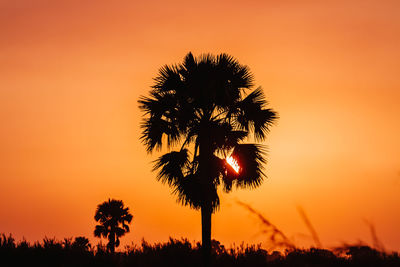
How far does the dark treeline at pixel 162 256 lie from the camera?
1605 centimetres

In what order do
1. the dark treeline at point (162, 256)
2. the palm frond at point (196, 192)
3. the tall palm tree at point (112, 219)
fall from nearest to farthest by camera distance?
the dark treeline at point (162, 256) → the palm frond at point (196, 192) → the tall palm tree at point (112, 219)

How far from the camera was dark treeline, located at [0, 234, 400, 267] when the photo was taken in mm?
16047

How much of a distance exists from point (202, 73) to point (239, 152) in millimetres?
3919

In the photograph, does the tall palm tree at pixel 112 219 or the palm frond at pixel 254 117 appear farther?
the tall palm tree at pixel 112 219

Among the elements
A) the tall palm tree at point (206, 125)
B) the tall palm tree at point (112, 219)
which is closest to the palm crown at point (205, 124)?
the tall palm tree at point (206, 125)

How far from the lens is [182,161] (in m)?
26.8

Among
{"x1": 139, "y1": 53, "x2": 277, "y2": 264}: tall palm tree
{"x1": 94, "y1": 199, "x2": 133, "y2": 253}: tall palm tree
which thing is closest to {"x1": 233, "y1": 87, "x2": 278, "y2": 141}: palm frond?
{"x1": 139, "y1": 53, "x2": 277, "y2": 264}: tall palm tree

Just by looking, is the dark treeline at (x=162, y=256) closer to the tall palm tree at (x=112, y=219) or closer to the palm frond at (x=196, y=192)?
the palm frond at (x=196, y=192)

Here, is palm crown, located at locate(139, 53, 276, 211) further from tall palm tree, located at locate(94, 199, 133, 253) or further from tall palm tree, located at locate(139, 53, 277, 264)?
tall palm tree, located at locate(94, 199, 133, 253)

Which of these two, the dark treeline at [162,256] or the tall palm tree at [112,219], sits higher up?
the tall palm tree at [112,219]

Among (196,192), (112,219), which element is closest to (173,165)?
(196,192)

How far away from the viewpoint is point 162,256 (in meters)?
17.6

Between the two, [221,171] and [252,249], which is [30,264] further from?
[221,171]

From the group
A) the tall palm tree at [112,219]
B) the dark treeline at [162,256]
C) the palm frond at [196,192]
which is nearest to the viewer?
the dark treeline at [162,256]
